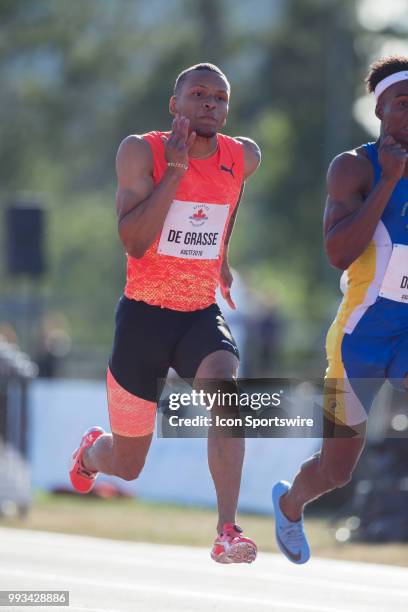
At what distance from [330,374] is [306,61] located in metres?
39.4

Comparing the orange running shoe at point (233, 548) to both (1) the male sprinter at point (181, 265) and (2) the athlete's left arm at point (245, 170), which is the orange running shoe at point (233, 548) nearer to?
(1) the male sprinter at point (181, 265)

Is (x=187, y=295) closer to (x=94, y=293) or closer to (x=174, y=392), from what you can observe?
(x=174, y=392)

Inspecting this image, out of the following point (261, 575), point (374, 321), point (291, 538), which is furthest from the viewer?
point (261, 575)

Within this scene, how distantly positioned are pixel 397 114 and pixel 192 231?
1.09m

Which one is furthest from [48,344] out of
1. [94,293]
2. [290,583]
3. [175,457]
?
[94,293]

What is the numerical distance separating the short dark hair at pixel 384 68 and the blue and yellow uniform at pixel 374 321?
0.44 m

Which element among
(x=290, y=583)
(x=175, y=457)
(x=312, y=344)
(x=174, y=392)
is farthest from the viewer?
(x=312, y=344)

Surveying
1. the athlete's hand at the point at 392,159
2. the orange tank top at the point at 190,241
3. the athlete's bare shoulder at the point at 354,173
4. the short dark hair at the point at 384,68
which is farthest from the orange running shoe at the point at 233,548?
the short dark hair at the point at 384,68

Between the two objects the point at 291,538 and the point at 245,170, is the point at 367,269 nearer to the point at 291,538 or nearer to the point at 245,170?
the point at 245,170

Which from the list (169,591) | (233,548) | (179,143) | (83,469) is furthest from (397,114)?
(169,591)

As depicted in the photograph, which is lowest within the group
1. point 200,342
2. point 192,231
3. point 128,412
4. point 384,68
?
point 128,412

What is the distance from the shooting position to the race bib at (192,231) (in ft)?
23.1

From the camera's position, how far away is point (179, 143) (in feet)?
22.6

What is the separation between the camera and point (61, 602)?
7043mm
